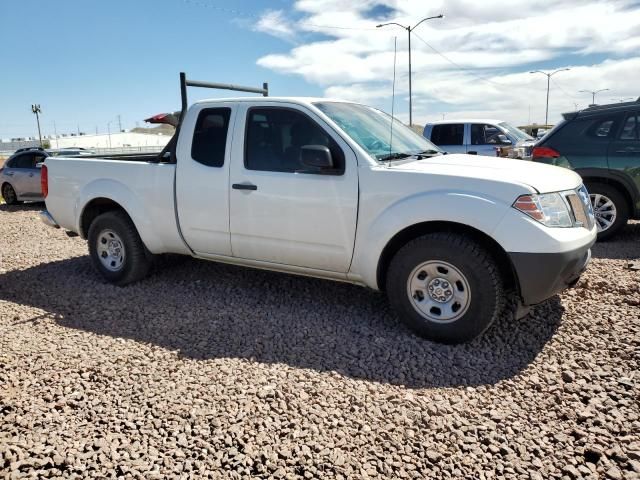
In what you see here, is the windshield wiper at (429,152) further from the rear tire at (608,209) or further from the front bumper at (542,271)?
the rear tire at (608,209)

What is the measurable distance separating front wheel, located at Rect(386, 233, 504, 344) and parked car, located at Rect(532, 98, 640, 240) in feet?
14.1

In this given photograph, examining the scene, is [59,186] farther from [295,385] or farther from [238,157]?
[295,385]

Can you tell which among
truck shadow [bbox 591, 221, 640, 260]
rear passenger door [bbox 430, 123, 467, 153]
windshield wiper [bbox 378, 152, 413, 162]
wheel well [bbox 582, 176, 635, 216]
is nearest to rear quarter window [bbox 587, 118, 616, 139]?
wheel well [bbox 582, 176, 635, 216]

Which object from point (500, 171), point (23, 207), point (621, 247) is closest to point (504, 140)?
point (621, 247)

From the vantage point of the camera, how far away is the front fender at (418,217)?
346 cm

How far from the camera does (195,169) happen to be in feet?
15.5

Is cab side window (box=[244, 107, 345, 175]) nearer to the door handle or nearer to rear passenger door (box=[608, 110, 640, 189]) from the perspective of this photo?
the door handle

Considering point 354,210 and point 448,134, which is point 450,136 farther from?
point 354,210

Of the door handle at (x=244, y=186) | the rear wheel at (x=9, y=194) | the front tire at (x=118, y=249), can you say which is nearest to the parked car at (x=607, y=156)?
the door handle at (x=244, y=186)

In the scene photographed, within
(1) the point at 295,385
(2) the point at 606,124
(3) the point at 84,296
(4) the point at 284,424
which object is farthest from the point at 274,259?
(2) the point at 606,124

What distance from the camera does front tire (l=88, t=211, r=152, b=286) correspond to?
528 centimetres

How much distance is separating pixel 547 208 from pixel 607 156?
4.17m

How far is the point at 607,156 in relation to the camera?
6.82 meters

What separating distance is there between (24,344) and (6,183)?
10928 millimetres
